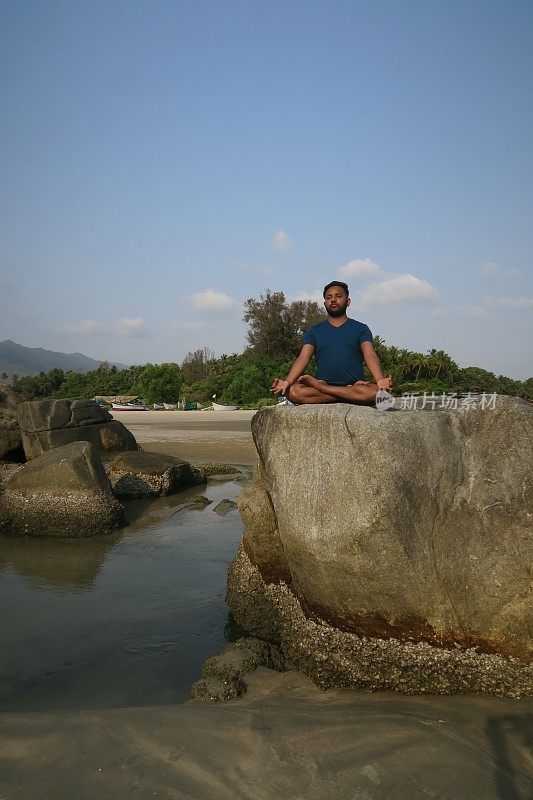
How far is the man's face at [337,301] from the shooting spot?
219 inches

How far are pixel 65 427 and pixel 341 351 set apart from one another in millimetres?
11735

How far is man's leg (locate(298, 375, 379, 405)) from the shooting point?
16.9 ft

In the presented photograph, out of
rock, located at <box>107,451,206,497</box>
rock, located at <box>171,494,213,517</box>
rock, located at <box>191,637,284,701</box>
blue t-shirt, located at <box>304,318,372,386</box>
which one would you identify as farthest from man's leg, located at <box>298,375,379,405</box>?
rock, located at <box>107,451,206,497</box>

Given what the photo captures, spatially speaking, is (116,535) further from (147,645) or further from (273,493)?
(273,493)

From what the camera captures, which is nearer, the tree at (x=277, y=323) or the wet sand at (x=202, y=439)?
the wet sand at (x=202, y=439)

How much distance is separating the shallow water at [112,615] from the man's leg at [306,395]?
2.76 metres

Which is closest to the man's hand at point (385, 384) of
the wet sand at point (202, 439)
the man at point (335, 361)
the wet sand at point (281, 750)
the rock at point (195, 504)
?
the man at point (335, 361)

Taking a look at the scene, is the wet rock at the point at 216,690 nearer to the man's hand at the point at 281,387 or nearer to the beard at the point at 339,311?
the man's hand at the point at 281,387

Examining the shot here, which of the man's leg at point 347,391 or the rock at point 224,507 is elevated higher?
the man's leg at point 347,391

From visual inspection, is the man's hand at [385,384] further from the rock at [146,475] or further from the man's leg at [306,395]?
the rock at [146,475]

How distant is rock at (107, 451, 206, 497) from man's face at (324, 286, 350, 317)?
9652 mm

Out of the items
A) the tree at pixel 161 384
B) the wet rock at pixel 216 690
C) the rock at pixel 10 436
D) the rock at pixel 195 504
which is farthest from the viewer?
the tree at pixel 161 384

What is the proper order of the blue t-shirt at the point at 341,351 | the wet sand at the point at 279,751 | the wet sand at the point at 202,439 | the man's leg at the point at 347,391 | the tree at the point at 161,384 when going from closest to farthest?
the wet sand at the point at 279,751 < the man's leg at the point at 347,391 < the blue t-shirt at the point at 341,351 < the wet sand at the point at 202,439 < the tree at the point at 161,384

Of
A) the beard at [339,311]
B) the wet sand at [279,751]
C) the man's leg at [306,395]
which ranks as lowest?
the wet sand at [279,751]
